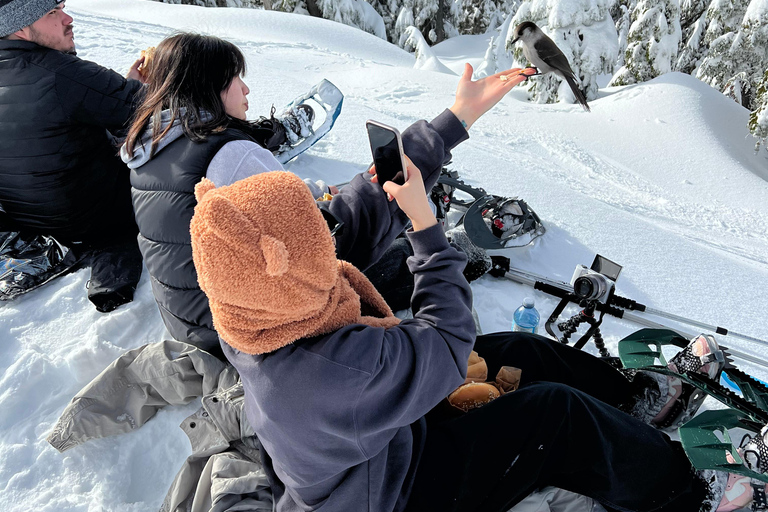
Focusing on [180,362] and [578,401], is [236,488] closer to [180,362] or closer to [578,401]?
[180,362]

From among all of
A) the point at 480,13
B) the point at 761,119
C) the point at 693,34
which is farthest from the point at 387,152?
the point at 480,13

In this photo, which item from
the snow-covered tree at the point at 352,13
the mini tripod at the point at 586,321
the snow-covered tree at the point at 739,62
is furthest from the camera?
the snow-covered tree at the point at 352,13

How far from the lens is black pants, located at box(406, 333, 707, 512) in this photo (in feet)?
4.62

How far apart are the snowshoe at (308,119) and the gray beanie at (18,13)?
1636mm

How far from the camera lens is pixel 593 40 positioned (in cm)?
1075

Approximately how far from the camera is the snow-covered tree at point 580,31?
10344 millimetres

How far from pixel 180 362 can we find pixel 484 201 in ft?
6.73

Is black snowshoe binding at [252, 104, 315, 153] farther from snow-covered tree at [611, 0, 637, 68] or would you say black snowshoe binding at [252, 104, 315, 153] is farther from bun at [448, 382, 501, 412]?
snow-covered tree at [611, 0, 637, 68]

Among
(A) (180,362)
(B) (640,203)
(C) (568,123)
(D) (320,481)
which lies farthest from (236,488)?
(C) (568,123)

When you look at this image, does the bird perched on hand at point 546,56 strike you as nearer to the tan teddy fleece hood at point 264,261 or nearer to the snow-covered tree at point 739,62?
Result: the tan teddy fleece hood at point 264,261

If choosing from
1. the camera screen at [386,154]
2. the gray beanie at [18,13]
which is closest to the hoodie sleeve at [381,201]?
the camera screen at [386,154]

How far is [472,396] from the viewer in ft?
5.64

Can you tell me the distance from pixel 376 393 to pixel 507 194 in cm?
313

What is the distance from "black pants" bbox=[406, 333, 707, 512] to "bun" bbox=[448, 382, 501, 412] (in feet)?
0.61
